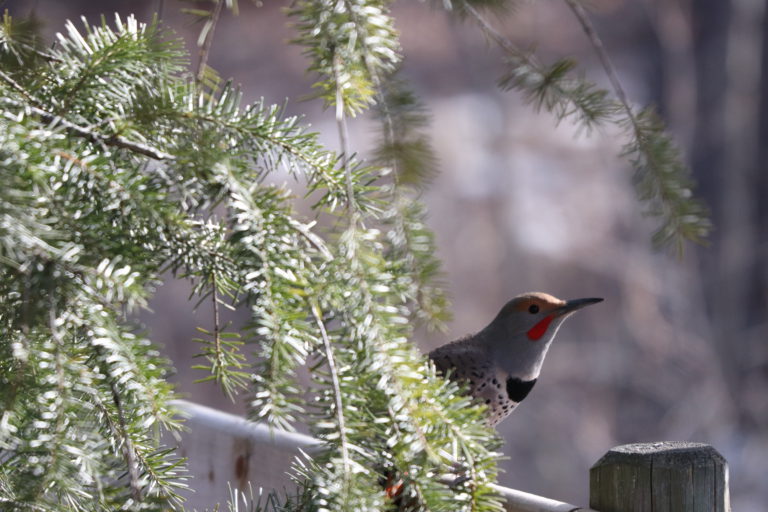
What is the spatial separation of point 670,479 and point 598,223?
4307 millimetres

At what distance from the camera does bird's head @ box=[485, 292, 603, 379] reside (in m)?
1.53

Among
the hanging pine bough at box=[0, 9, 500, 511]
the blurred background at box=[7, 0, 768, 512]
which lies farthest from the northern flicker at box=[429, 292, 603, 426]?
the blurred background at box=[7, 0, 768, 512]

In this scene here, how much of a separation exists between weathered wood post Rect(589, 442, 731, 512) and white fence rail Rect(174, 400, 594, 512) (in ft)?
1.49

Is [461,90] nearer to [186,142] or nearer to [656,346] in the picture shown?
[656,346]

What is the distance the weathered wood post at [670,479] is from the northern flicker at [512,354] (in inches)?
22.1

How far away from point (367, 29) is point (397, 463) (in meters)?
0.35

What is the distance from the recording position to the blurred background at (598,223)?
471cm

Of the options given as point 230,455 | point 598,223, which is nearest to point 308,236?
point 230,455

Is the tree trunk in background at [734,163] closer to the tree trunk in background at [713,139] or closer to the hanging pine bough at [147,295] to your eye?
the tree trunk in background at [713,139]

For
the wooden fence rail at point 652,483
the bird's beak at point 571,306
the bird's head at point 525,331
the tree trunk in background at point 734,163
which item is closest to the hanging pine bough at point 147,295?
the wooden fence rail at point 652,483

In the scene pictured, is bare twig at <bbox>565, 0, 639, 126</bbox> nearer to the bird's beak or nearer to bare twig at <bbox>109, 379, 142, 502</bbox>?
the bird's beak

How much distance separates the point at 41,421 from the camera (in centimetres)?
58

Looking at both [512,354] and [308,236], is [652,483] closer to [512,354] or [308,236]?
[308,236]

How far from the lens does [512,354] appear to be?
5.06 feet
